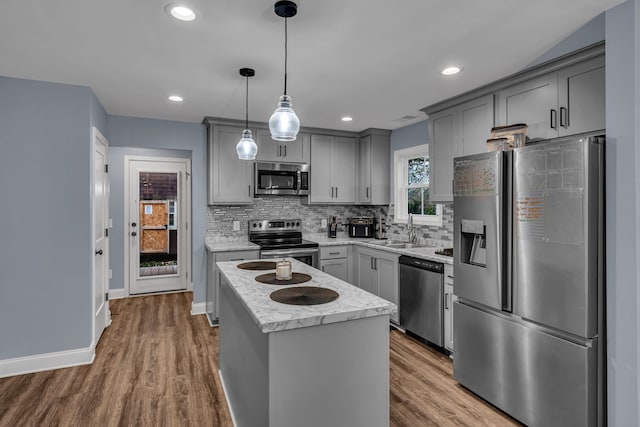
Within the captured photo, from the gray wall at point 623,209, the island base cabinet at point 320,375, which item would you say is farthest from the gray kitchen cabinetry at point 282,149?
the gray wall at point 623,209

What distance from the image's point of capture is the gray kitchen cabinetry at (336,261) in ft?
15.3

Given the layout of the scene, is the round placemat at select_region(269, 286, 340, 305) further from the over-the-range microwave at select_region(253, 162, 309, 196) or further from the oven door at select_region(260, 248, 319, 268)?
the over-the-range microwave at select_region(253, 162, 309, 196)

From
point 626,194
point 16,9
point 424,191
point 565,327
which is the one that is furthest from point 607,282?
point 16,9

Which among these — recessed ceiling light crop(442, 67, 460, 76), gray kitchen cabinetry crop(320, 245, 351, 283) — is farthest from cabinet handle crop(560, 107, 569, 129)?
gray kitchen cabinetry crop(320, 245, 351, 283)

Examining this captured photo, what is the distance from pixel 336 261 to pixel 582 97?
123 inches

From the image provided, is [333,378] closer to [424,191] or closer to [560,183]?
[560,183]

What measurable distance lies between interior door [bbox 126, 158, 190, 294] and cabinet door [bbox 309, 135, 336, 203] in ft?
6.94

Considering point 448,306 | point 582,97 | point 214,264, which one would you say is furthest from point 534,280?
point 214,264

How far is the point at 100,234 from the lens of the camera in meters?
3.80

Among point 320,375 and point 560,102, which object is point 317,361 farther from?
point 560,102

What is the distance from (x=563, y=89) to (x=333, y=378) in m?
2.48

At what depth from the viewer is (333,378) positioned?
5.54 feet

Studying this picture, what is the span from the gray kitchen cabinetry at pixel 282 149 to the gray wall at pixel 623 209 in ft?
11.3

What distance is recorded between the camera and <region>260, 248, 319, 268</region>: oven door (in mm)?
4258
